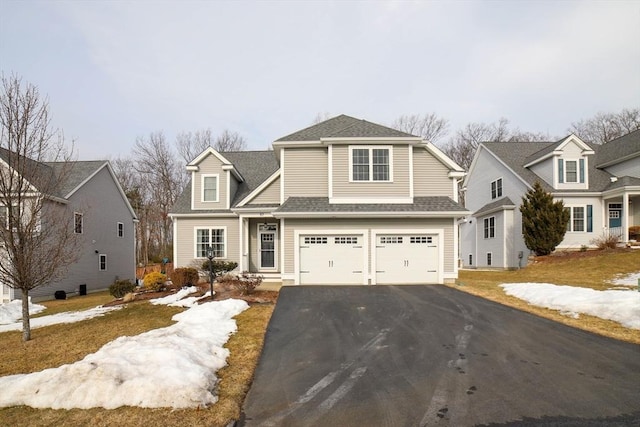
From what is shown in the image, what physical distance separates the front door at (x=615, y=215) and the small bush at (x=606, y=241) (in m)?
1.03

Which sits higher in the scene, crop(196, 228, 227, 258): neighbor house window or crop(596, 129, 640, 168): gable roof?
crop(596, 129, 640, 168): gable roof

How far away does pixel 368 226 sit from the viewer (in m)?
14.8

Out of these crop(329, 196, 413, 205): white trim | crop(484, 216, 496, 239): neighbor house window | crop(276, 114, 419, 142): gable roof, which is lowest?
crop(484, 216, 496, 239): neighbor house window

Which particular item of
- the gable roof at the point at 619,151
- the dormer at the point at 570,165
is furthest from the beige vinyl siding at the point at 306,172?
the gable roof at the point at 619,151

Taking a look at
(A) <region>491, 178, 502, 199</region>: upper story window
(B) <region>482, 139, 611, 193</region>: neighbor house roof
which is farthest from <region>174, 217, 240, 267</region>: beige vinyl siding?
(A) <region>491, 178, 502, 199</region>: upper story window

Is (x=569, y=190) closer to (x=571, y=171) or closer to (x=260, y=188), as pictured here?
(x=571, y=171)

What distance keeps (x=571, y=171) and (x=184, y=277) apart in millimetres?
22368

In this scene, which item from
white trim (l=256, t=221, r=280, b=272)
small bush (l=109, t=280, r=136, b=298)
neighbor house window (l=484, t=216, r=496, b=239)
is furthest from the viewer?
neighbor house window (l=484, t=216, r=496, b=239)

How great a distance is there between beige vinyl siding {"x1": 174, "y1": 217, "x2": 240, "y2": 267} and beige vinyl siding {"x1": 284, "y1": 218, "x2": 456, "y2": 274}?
461cm

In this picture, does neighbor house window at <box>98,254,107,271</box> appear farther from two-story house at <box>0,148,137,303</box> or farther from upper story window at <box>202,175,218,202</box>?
upper story window at <box>202,175,218,202</box>

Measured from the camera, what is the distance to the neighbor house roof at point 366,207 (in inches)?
568

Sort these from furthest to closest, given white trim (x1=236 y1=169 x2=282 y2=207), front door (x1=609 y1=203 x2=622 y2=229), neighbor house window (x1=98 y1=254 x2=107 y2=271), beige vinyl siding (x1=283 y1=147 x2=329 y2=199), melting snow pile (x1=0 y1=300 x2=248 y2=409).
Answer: neighbor house window (x1=98 y1=254 x2=107 y2=271), front door (x1=609 y1=203 x2=622 y2=229), white trim (x1=236 y1=169 x2=282 y2=207), beige vinyl siding (x1=283 y1=147 x2=329 y2=199), melting snow pile (x1=0 y1=300 x2=248 y2=409)

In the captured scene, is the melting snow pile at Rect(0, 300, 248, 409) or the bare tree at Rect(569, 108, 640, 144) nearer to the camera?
the melting snow pile at Rect(0, 300, 248, 409)

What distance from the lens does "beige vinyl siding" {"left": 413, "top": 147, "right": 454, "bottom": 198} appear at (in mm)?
16094
